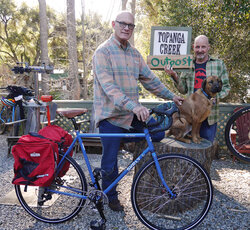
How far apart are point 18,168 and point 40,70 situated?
2546 mm

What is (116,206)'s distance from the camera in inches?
120

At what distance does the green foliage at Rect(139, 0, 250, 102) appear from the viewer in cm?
575

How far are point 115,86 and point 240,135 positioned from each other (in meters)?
3.75

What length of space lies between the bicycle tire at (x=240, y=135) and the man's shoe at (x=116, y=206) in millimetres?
2793

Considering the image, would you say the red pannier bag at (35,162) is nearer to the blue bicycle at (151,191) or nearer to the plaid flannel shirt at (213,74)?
the blue bicycle at (151,191)

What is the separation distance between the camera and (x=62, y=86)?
11.3 meters

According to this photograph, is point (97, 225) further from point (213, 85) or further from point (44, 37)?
point (44, 37)

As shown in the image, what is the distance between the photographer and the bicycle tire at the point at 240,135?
473cm

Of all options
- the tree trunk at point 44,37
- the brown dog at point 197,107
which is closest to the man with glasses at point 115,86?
the brown dog at point 197,107

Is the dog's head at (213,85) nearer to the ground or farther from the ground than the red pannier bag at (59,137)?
farther from the ground

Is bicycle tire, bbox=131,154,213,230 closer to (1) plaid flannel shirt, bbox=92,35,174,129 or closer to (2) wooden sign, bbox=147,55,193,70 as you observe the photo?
(1) plaid flannel shirt, bbox=92,35,174,129

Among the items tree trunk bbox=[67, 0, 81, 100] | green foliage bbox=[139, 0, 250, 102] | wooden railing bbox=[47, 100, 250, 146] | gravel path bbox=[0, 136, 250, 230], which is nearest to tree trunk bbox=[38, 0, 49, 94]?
tree trunk bbox=[67, 0, 81, 100]

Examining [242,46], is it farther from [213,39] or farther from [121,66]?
[121,66]

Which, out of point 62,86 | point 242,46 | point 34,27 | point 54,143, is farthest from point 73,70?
point 34,27
